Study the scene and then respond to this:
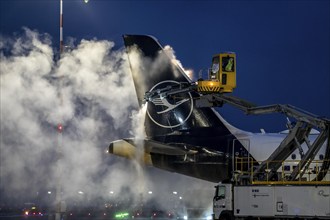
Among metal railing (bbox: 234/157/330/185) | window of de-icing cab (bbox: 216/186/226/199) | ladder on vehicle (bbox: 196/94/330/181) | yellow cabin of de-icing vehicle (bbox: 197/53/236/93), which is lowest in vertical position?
window of de-icing cab (bbox: 216/186/226/199)

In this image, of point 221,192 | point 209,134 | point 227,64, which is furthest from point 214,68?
point 221,192

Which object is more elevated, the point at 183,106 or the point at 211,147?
the point at 183,106

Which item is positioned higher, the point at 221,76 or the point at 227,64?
the point at 227,64

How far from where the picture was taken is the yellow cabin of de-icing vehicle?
101 ft

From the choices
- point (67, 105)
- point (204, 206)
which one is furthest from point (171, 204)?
point (67, 105)

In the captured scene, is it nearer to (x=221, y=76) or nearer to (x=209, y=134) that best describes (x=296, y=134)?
(x=221, y=76)

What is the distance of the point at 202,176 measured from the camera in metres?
35.3

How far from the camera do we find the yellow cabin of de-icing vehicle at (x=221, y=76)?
101 feet

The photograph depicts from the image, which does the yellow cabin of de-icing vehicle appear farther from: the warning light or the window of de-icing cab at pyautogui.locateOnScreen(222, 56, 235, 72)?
the warning light

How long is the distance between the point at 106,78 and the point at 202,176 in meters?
10.7

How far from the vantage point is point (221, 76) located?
1212 inches

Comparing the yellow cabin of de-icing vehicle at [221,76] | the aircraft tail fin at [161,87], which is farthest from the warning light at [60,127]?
the yellow cabin of de-icing vehicle at [221,76]

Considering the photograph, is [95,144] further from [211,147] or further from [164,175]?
[211,147]

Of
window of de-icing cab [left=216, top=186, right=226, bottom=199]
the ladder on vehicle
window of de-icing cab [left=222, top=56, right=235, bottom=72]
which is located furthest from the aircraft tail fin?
window of de-icing cab [left=216, top=186, right=226, bottom=199]
